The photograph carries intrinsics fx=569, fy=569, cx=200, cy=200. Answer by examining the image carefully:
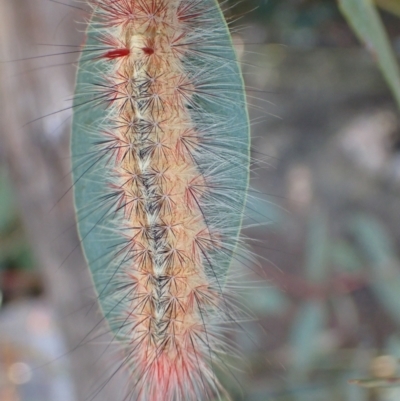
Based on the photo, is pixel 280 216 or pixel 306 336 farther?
pixel 280 216

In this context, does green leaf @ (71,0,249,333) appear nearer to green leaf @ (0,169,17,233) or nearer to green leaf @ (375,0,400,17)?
green leaf @ (375,0,400,17)

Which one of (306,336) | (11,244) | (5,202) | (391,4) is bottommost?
(306,336)

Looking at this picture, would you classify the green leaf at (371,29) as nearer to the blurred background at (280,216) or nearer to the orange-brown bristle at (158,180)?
the orange-brown bristle at (158,180)

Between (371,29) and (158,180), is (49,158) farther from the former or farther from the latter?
(371,29)

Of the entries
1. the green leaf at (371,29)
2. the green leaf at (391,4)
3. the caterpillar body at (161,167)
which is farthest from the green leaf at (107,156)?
the green leaf at (391,4)

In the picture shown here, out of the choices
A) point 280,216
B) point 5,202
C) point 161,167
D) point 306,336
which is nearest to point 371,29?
point 161,167
